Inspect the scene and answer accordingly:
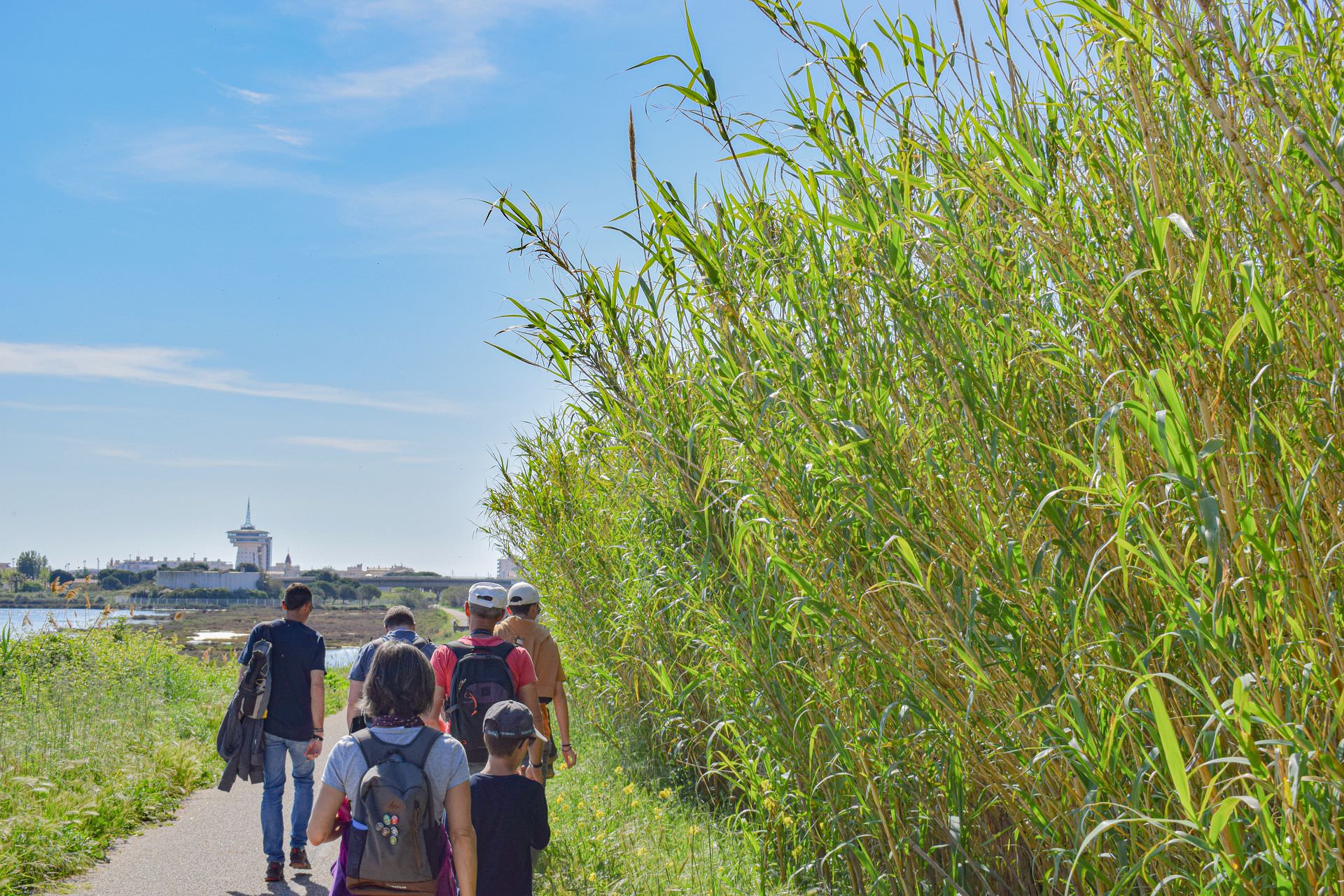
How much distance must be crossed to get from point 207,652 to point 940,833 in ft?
67.7

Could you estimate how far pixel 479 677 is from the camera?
194 inches

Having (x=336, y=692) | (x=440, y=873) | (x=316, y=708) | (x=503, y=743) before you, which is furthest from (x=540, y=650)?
(x=336, y=692)

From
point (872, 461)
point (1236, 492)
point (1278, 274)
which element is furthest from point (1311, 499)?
point (872, 461)

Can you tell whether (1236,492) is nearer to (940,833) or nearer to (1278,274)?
(1278,274)

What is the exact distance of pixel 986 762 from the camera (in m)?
2.96

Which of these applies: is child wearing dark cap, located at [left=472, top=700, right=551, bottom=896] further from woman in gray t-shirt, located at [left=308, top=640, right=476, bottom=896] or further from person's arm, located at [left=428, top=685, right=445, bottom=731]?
person's arm, located at [left=428, top=685, right=445, bottom=731]

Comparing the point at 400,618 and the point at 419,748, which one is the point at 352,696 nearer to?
the point at 400,618

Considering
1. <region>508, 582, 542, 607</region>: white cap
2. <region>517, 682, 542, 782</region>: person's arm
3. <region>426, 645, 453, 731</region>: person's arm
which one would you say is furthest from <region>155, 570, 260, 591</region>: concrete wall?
<region>517, 682, 542, 782</region>: person's arm

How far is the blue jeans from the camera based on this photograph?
6.05 m

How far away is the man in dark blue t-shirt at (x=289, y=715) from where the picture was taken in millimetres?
6082

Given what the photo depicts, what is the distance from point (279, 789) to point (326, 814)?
343 cm

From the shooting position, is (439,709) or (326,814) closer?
(326,814)

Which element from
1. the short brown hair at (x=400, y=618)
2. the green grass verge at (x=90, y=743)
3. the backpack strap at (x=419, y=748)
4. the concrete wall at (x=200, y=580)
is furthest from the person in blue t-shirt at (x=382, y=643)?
the concrete wall at (x=200, y=580)

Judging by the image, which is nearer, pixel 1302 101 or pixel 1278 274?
pixel 1302 101
